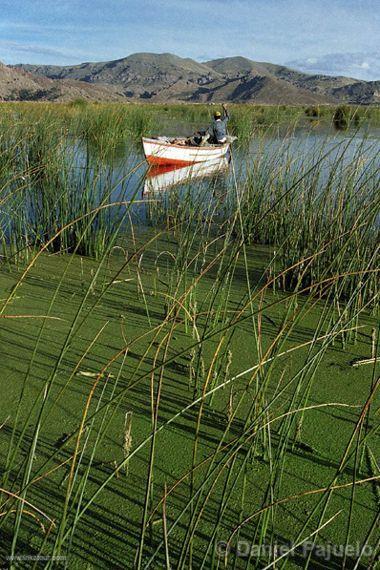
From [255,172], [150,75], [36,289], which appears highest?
[150,75]

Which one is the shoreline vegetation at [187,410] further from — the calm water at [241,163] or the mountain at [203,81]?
the mountain at [203,81]

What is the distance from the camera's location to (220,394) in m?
1.71

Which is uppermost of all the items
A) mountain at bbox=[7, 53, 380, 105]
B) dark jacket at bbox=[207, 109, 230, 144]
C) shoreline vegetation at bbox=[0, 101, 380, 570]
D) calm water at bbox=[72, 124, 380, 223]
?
mountain at bbox=[7, 53, 380, 105]

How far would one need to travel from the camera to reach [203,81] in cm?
10644

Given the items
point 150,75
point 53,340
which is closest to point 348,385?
point 53,340

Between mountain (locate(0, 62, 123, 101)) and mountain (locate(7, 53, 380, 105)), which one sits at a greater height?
mountain (locate(7, 53, 380, 105))

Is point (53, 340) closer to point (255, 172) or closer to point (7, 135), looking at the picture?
point (255, 172)

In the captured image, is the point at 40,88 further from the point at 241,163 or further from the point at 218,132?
the point at 241,163

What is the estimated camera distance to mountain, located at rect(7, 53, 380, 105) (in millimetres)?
63562

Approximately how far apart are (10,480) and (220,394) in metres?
0.72

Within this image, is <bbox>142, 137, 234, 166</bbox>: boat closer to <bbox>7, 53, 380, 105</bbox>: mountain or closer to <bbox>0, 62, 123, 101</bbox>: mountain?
<bbox>0, 62, 123, 101</bbox>: mountain

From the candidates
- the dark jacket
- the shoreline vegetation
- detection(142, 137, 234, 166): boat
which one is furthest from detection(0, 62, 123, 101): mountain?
the shoreline vegetation

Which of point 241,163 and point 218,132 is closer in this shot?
point 241,163

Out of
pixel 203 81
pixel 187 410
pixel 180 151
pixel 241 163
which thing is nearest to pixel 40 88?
pixel 180 151
